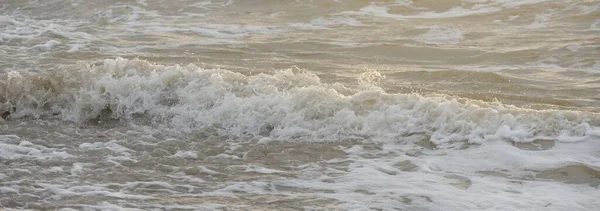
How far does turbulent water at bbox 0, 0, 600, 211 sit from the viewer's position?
18.7ft

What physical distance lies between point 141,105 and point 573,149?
4086 mm

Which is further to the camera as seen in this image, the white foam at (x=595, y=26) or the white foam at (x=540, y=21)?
the white foam at (x=540, y=21)

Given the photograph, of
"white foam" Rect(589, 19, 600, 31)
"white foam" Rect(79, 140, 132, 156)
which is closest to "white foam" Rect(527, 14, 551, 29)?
"white foam" Rect(589, 19, 600, 31)

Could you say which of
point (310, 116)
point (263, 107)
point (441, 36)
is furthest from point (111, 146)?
point (441, 36)

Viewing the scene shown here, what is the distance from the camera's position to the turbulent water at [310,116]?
5.70 meters

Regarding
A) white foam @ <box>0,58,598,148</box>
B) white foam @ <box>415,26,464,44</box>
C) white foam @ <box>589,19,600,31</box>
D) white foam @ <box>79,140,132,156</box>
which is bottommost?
white foam @ <box>79,140,132,156</box>

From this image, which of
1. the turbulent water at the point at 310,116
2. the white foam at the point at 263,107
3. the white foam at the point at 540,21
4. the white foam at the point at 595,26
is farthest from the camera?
the white foam at the point at 540,21

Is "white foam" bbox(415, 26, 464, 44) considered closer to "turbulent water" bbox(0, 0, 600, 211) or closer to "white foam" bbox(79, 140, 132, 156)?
"turbulent water" bbox(0, 0, 600, 211)

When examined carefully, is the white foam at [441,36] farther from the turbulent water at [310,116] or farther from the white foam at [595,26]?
the white foam at [595,26]

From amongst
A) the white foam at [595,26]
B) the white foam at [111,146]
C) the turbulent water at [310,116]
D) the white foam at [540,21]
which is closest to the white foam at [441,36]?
Answer: the turbulent water at [310,116]

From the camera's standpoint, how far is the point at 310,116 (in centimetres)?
757

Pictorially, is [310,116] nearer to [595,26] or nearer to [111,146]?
[111,146]

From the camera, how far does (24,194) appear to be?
220 inches

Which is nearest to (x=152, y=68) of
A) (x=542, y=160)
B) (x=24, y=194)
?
(x=24, y=194)
